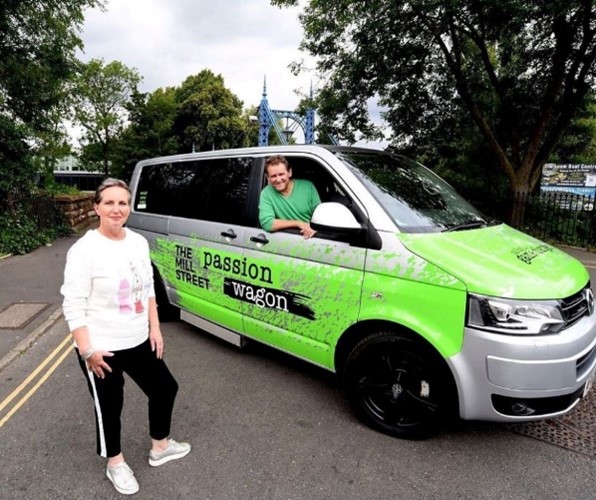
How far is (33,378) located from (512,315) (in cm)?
388

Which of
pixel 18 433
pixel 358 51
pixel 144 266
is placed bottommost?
pixel 18 433

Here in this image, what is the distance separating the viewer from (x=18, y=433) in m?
2.92

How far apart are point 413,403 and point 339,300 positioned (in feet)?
2.67

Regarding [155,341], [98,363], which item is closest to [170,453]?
[155,341]

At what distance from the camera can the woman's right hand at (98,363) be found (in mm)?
2111

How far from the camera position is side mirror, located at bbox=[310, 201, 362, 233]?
9.16ft

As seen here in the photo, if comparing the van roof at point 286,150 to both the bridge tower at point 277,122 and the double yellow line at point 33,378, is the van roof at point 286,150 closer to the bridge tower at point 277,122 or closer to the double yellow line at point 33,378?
the double yellow line at point 33,378

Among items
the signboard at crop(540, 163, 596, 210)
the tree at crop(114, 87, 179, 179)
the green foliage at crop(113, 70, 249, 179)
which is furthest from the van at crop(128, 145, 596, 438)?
the green foliage at crop(113, 70, 249, 179)

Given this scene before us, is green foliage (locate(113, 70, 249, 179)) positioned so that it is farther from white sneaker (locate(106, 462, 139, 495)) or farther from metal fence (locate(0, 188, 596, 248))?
white sneaker (locate(106, 462, 139, 495))

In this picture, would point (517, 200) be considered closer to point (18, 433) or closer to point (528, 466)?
point (528, 466)

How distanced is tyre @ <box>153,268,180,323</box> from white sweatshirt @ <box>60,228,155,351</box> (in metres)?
2.48

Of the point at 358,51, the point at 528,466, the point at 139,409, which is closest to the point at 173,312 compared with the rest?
the point at 139,409

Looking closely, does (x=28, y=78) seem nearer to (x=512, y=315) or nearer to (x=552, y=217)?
(x=512, y=315)

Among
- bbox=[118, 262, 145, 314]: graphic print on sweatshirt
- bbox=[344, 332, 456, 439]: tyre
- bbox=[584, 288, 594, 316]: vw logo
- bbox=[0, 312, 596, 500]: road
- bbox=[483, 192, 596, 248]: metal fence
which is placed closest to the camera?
bbox=[118, 262, 145, 314]: graphic print on sweatshirt
